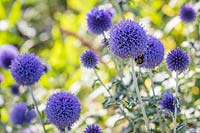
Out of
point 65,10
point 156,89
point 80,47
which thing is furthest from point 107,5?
point 65,10

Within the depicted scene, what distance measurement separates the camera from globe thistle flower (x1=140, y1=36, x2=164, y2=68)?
1.77 m

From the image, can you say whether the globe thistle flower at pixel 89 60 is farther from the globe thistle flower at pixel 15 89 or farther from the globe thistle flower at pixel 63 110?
the globe thistle flower at pixel 15 89

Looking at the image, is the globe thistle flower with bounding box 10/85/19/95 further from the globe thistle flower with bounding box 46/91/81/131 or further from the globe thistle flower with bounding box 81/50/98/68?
the globe thistle flower with bounding box 46/91/81/131

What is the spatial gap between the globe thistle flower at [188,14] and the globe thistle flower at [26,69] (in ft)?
2.50

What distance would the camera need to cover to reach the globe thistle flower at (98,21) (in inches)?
82.5

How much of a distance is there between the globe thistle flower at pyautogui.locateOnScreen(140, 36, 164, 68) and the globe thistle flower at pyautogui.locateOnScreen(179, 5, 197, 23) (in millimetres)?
596

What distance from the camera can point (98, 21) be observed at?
82.3 inches

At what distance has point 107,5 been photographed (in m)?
2.35

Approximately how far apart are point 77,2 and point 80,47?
1.55 ft

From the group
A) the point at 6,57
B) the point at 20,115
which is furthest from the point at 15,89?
the point at 20,115

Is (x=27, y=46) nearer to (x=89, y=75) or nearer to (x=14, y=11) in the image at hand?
(x=14, y=11)

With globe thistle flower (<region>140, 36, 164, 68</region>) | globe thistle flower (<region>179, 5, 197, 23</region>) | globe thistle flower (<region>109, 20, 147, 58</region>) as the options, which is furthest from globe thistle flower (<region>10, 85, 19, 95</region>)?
globe thistle flower (<region>109, 20, 147, 58</region>)

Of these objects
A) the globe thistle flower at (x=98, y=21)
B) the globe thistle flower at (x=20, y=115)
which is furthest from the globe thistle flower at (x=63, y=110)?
the globe thistle flower at (x=20, y=115)

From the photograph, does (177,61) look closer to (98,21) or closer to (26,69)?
(98,21)
